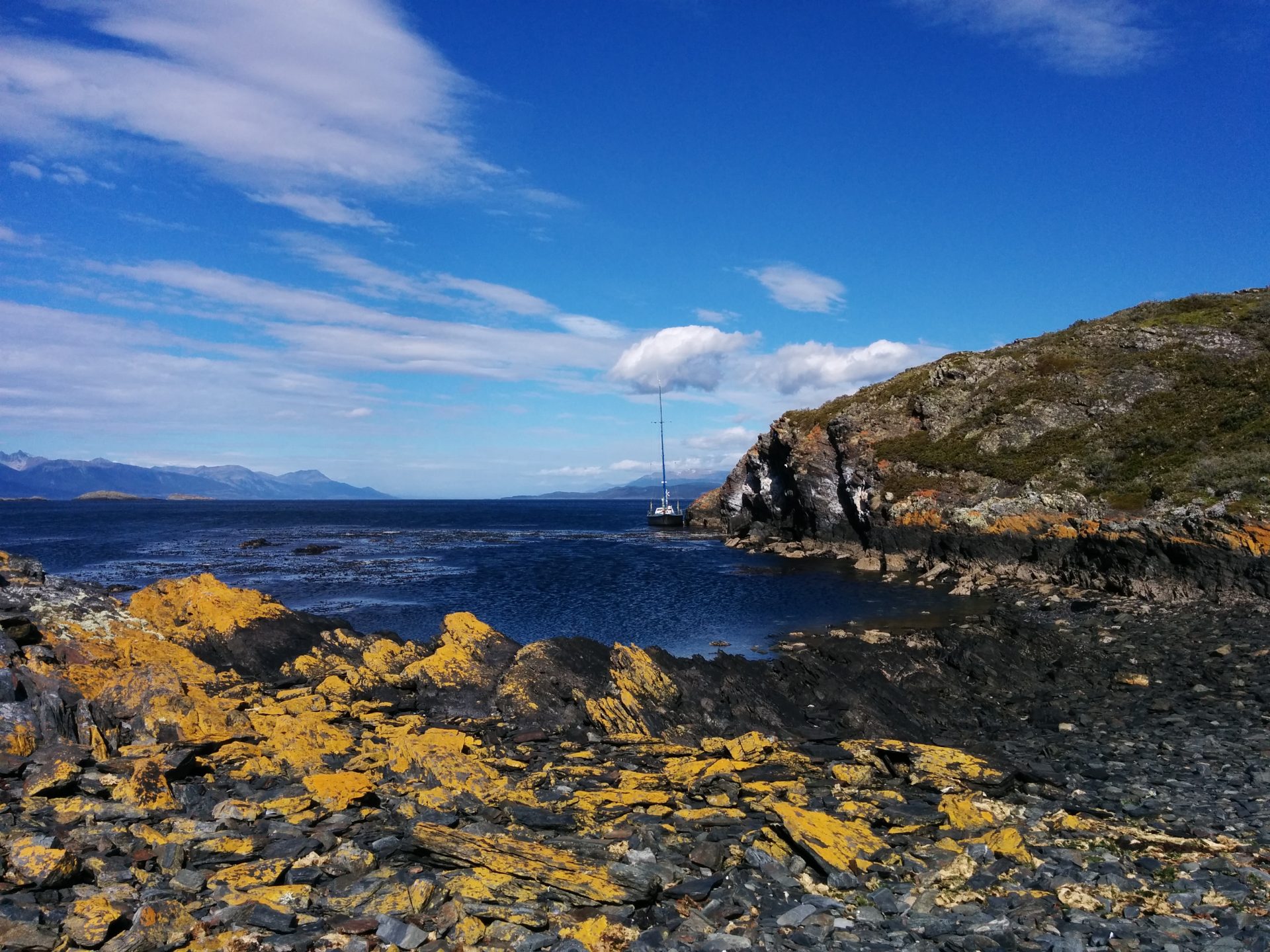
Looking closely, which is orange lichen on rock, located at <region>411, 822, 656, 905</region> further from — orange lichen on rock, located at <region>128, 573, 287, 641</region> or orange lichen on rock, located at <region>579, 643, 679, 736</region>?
orange lichen on rock, located at <region>128, 573, 287, 641</region>

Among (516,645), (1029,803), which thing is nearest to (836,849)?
(1029,803)

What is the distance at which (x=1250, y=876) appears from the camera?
958 centimetres

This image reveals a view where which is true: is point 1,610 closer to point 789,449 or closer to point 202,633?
point 202,633

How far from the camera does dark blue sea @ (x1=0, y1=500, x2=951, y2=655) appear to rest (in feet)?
124

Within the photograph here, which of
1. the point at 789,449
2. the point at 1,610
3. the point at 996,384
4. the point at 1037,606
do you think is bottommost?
the point at 1037,606

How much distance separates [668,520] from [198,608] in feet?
321

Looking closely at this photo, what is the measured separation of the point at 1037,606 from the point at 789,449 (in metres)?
39.9

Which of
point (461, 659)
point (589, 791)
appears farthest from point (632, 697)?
point (589, 791)

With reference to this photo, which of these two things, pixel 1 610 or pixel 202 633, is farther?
pixel 202 633

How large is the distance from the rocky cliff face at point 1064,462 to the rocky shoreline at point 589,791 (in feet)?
40.0

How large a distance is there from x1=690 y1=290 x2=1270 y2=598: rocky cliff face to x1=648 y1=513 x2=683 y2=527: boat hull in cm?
3429

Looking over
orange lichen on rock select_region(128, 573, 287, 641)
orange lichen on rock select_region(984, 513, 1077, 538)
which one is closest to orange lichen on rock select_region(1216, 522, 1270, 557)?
orange lichen on rock select_region(984, 513, 1077, 538)

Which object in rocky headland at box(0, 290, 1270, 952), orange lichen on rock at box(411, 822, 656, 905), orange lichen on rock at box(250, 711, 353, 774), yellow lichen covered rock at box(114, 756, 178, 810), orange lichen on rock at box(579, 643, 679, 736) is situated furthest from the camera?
orange lichen on rock at box(579, 643, 679, 736)

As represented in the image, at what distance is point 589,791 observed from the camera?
43.0ft
